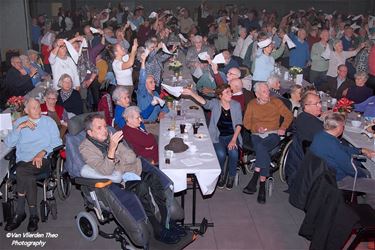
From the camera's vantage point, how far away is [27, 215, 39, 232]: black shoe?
16.5 ft

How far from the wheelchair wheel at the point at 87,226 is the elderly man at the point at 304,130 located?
2335 mm

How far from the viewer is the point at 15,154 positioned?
5.36 m

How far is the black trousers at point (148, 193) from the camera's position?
14.8 feet

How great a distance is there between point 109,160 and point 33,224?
1.36 meters

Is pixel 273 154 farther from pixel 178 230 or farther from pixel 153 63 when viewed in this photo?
pixel 153 63

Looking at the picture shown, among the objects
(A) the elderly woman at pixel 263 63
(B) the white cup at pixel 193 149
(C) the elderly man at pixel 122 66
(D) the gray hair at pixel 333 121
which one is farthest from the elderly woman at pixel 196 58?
(D) the gray hair at pixel 333 121

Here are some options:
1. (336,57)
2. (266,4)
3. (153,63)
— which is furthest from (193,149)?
(266,4)

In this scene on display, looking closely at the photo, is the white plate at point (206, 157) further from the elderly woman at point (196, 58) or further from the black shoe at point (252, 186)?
the elderly woman at point (196, 58)

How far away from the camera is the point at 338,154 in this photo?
4.80m

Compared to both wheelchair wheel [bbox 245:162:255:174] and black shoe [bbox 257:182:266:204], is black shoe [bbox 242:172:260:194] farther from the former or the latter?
wheelchair wheel [bbox 245:162:255:174]

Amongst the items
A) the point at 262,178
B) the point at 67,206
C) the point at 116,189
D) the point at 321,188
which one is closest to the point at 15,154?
the point at 67,206

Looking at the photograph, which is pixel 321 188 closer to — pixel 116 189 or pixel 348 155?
pixel 348 155

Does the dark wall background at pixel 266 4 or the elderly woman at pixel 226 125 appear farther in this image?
the dark wall background at pixel 266 4

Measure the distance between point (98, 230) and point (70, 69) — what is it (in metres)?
3.57
